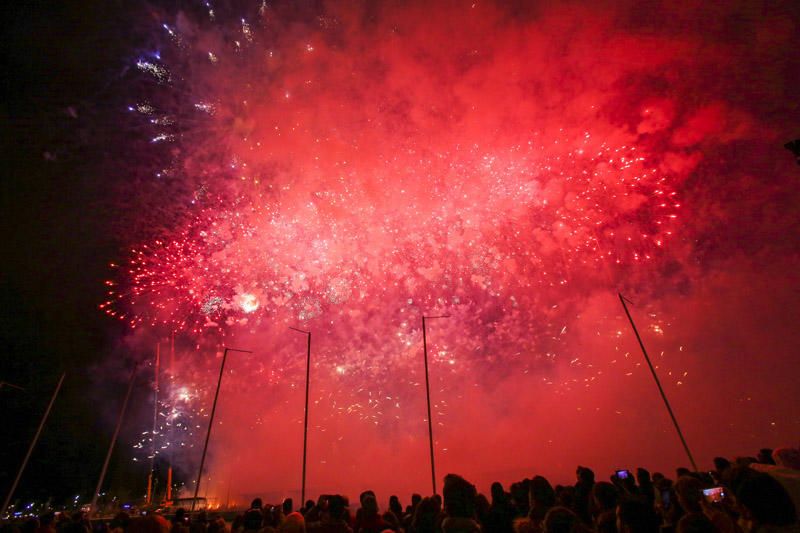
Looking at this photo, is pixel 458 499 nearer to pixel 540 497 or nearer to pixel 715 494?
pixel 540 497

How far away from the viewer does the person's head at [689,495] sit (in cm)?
535

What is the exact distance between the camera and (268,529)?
19.5 feet

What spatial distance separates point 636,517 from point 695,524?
43 cm

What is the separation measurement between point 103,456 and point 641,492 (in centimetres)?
6426

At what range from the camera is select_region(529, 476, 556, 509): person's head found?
21.1 ft

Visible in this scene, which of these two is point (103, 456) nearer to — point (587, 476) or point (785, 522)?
point (587, 476)

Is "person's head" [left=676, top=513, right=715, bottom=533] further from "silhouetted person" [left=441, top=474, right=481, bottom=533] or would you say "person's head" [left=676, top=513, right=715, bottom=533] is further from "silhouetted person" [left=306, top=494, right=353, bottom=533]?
"silhouetted person" [left=306, top=494, right=353, bottom=533]

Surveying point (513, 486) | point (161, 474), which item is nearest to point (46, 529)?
point (513, 486)

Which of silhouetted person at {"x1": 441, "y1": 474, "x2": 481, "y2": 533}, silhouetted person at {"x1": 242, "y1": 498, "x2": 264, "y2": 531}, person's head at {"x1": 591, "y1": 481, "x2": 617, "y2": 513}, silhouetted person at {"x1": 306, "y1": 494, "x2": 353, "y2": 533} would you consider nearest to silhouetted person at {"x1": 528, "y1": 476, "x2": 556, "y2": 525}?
person's head at {"x1": 591, "y1": 481, "x2": 617, "y2": 513}

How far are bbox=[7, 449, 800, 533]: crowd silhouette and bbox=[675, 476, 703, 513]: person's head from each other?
12 millimetres

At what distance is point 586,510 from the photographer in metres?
7.00

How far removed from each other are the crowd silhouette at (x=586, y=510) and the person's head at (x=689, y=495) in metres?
0.01

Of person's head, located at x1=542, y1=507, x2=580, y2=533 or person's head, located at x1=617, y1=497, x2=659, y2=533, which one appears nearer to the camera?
person's head, located at x1=617, y1=497, x2=659, y2=533

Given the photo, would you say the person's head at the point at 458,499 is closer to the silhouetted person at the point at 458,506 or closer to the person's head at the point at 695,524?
the silhouetted person at the point at 458,506
